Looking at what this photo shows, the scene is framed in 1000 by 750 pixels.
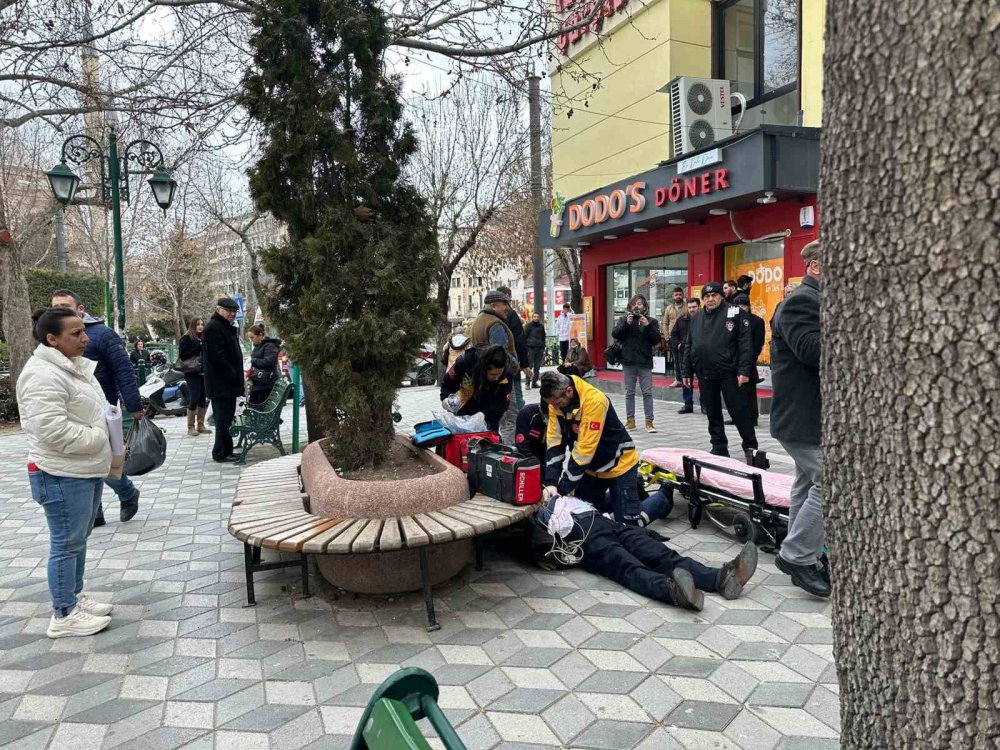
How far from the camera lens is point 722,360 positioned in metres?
6.14

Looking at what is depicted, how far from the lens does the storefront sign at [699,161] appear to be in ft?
31.1

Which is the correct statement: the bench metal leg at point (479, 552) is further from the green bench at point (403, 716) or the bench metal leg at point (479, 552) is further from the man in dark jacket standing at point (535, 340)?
the man in dark jacket standing at point (535, 340)

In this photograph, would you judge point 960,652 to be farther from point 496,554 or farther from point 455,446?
point 455,446

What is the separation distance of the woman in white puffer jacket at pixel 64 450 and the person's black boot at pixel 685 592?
2893 millimetres

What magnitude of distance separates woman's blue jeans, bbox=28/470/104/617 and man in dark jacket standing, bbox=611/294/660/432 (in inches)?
249

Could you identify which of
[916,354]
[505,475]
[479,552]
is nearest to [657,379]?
[479,552]

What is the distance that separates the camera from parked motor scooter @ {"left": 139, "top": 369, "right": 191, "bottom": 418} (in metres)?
11.8

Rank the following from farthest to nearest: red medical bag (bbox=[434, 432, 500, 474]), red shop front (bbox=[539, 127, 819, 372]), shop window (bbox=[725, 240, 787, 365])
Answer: shop window (bbox=[725, 240, 787, 365]), red shop front (bbox=[539, 127, 819, 372]), red medical bag (bbox=[434, 432, 500, 474])

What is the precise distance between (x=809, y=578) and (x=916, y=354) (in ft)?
9.25

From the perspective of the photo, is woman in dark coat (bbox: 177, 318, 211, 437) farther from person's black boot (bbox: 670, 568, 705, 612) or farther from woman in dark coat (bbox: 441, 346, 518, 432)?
person's black boot (bbox: 670, 568, 705, 612)


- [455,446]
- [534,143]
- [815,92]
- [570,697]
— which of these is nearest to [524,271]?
[534,143]

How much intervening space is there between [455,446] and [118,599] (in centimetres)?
222

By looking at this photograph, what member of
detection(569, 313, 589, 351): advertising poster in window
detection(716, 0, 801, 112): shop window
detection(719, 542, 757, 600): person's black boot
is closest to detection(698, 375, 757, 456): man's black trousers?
detection(719, 542, 757, 600): person's black boot

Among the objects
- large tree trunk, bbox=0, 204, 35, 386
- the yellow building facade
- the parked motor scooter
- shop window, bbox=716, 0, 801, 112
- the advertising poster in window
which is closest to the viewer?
the yellow building facade
